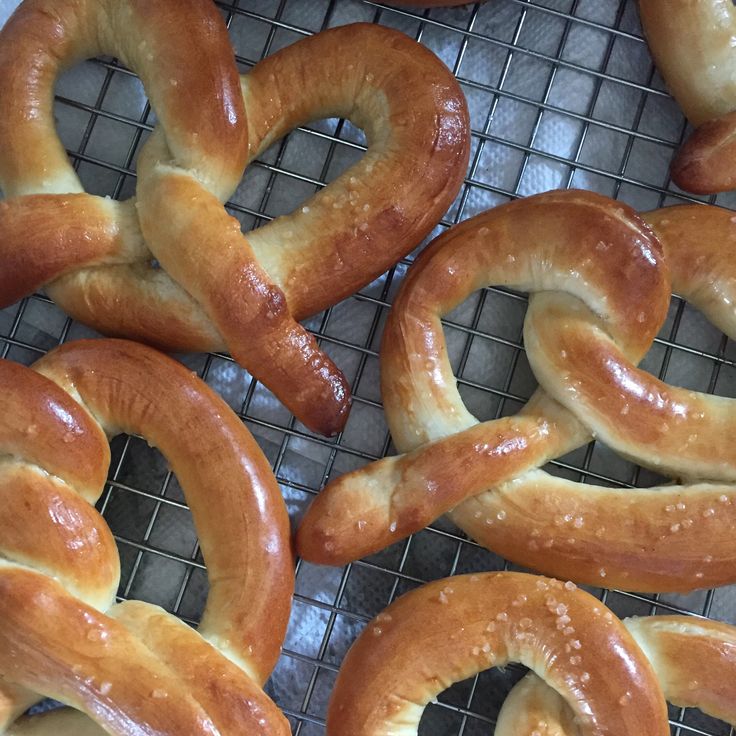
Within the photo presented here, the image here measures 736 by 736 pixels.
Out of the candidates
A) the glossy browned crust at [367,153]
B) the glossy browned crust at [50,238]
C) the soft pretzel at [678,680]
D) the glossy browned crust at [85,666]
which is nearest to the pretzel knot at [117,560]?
the glossy browned crust at [85,666]

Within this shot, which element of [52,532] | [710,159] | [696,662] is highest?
[710,159]

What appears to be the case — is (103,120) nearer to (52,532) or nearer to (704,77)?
(52,532)

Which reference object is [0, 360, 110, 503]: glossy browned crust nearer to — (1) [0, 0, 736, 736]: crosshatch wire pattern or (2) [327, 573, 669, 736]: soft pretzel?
(1) [0, 0, 736, 736]: crosshatch wire pattern

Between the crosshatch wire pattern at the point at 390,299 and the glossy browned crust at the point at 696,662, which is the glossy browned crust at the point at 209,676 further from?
the glossy browned crust at the point at 696,662

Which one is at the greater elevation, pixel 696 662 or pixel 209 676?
pixel 696 662

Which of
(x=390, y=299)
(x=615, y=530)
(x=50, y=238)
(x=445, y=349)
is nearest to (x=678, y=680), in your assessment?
(x=615, y=530)

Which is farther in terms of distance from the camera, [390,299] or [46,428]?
[390,299]
